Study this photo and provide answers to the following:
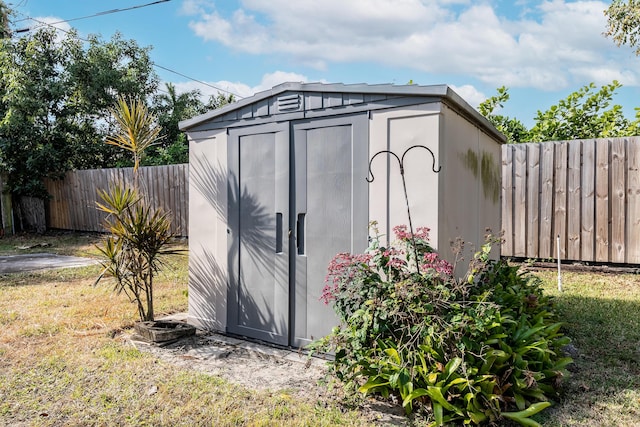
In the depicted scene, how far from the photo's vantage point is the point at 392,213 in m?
3.28

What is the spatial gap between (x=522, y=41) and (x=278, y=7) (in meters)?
4.56

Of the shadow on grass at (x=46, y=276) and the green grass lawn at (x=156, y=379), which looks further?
the shadow on grass at (x=46, y=276)

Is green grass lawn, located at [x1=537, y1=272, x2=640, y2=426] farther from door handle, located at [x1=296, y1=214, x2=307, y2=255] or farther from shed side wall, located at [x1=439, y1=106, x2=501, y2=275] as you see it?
door handle, located at [x1=296, y1=214, x2=307, y2=255]

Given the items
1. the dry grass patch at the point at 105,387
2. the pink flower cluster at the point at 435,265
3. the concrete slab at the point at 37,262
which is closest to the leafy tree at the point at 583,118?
the pink flower cluster at the point at 435,265

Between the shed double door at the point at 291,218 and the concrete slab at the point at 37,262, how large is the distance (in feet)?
17.6

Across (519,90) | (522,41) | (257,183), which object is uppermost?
(522,41)

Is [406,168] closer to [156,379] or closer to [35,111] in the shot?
[156,379]

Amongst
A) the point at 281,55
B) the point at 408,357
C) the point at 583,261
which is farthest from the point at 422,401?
the point at 281,55

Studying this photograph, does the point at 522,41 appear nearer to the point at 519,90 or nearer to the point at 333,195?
the point at 519,90

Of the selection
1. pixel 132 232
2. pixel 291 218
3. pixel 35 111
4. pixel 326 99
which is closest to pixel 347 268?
pixel 291 218

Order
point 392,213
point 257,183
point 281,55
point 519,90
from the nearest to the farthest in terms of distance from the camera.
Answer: point 392,213 → point 257,183 → point 519,90 → point 281,55

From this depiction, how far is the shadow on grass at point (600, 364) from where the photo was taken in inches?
101

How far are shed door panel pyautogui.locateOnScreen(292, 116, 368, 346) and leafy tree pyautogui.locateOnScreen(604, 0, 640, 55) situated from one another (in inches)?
300

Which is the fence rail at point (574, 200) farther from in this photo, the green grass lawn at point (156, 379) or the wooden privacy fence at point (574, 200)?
the green grass lawn at point (156, 379)
